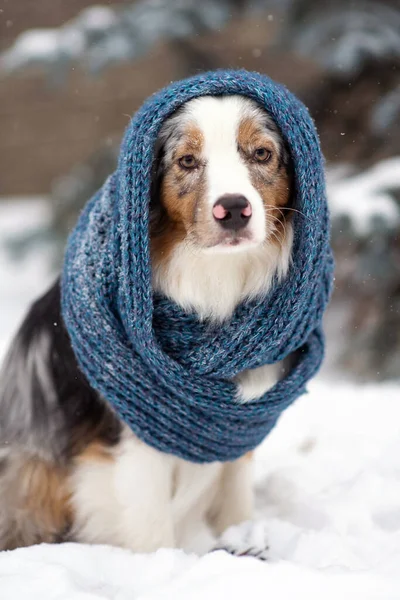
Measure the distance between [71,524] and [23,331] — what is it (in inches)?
24.3

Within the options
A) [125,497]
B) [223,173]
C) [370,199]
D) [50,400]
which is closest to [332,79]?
[370,199]

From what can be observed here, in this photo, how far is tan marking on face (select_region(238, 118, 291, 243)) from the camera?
1922mm

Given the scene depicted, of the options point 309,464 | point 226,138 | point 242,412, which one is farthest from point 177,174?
point 309,464

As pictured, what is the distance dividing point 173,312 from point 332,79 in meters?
2.61

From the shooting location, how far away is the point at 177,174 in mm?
1983

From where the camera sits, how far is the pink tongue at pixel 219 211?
72.3 inches

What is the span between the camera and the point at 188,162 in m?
1.96

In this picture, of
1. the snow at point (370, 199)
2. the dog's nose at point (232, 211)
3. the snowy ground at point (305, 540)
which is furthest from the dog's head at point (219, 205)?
the snow at point (370, 199)

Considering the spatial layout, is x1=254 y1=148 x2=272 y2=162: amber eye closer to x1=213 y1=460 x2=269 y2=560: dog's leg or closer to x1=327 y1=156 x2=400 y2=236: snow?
x1=213 y1=460 x2=269 y2=560: dog's leg

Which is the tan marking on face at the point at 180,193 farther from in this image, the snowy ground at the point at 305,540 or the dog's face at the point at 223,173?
the snowy ground at the point at 305,540

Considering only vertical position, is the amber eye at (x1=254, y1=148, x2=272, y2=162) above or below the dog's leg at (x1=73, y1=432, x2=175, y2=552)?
above

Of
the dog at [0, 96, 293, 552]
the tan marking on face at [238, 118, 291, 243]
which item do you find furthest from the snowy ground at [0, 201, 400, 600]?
the tan marking on face at [238, 118, 291, 243]

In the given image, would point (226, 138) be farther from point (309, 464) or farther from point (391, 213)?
point (391, 213)

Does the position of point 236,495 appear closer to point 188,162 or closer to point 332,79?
point 188,162
